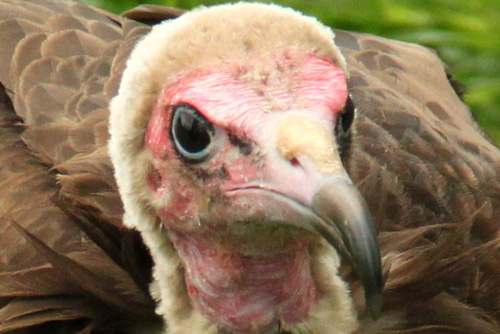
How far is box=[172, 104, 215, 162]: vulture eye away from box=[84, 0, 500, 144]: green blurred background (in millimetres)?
2857

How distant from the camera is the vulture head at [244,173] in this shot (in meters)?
2.78

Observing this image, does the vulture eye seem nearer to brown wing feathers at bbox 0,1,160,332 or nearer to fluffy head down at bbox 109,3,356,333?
fluffy head down at bbox 109,3,356,333

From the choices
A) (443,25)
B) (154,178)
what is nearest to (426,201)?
(154,178)

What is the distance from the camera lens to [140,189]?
323 cm

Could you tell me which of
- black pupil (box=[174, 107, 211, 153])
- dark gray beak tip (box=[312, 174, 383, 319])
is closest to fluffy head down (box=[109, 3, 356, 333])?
black pupil (box=[174, 107, 211, 153])

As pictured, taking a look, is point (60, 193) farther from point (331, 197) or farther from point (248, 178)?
point (331, 197)

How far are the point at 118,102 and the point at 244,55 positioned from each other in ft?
1.38

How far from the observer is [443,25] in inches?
237

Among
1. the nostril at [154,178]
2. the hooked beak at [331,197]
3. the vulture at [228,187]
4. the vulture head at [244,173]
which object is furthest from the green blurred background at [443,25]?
the hooked beak at [331,197]

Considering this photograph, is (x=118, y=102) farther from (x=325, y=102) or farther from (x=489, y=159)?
(x=489, y=159)

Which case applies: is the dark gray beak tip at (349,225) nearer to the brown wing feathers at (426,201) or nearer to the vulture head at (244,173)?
the vulture head at (244,173)

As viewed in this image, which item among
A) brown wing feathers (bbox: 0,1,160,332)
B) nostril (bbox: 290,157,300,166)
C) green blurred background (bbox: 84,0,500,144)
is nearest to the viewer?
nostril (bbox: 290,157,300,166)

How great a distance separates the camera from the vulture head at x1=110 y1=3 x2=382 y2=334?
2783mm

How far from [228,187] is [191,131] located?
0.52ft
